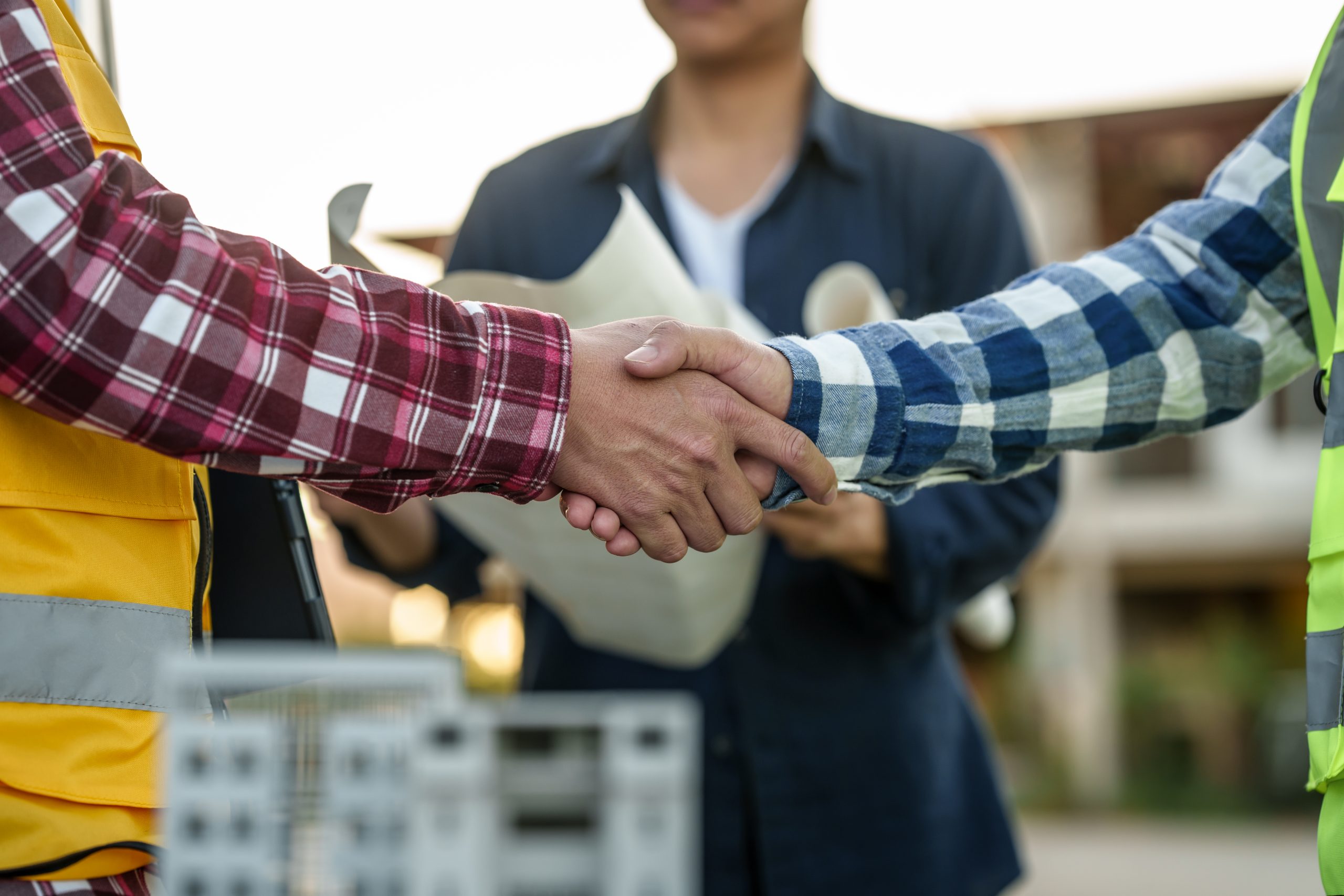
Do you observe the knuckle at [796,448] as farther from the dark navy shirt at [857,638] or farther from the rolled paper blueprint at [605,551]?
the dark navy shirt at [857,638]

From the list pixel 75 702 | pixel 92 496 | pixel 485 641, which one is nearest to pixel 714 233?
pixel 92 496

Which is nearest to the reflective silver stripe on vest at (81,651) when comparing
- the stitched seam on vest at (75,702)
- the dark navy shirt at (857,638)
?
the stitched seam on vest at (75,702)

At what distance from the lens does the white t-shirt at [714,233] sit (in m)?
2.01

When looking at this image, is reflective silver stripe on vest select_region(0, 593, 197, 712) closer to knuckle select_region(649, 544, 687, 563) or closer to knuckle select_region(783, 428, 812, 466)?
knuckle select_region(649, 544, 687, 563)

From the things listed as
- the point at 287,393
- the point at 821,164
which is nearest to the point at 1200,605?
the point at 821,164

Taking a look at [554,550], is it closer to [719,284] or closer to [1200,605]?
[719,284]

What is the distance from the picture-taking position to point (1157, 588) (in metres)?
17.3

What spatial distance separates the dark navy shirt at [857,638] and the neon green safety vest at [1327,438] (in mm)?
645

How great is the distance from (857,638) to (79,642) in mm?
1187

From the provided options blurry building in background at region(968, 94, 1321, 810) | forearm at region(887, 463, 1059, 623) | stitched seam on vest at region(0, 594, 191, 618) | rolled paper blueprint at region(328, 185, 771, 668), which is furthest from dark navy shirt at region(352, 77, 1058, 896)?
blurry building in background at region(968, 94, 1321, 810)

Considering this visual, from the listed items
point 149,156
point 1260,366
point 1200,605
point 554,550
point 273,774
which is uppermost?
point 149,156

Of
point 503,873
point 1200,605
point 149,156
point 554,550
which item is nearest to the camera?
point 503,873

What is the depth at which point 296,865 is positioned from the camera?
65 cm

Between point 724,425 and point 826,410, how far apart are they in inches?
4.7
